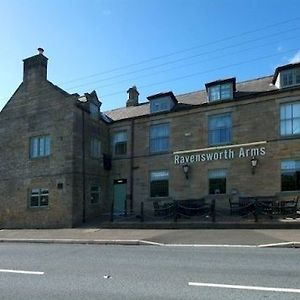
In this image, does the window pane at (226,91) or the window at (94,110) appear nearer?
the window pane at (226,91)

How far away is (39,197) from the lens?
2748 cm

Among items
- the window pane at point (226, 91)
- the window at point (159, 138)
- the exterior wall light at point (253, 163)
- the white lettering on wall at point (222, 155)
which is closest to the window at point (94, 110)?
the window at point (159, 138)

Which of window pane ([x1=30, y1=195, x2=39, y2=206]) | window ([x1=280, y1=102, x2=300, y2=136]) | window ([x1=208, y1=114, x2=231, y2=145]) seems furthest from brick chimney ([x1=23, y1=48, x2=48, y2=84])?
window ([x1=280, y1=102, x2=300, y2=136])

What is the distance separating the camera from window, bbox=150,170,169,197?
26984mm

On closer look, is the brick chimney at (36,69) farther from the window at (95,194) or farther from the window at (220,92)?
the window at (220,92)

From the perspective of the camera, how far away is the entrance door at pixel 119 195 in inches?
1132

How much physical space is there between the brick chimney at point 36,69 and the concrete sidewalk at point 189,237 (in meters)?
11.5

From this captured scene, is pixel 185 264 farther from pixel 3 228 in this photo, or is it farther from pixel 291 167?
pixel 3 228

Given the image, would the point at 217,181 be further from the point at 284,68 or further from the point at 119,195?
the point at 284,68

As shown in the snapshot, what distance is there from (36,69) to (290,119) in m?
16.1

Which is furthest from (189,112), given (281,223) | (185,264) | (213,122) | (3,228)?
(185,264)

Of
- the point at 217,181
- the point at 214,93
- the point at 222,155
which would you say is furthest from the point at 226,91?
the point at 217,181

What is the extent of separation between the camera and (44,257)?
517 inches

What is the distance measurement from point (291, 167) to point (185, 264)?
14.3 m
